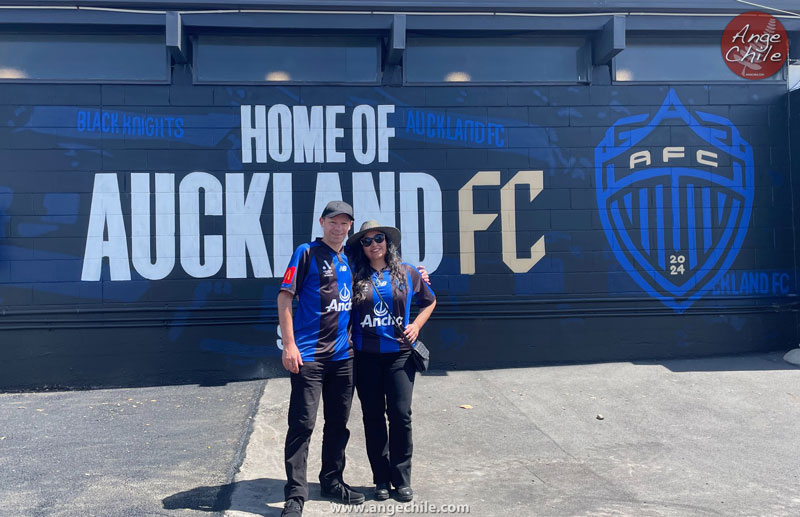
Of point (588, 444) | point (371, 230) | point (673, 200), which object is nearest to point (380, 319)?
point (371, 230)

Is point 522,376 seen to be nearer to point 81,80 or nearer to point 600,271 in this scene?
point 600,271

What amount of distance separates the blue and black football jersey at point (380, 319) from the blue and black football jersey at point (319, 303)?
9cm

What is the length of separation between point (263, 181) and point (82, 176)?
2.09 meters

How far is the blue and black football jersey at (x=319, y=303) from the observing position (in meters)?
3.98

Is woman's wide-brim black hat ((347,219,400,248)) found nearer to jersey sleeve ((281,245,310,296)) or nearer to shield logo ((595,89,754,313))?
jersey sleeve ((281,245,310,296))

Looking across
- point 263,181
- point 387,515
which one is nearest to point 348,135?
point 263,181

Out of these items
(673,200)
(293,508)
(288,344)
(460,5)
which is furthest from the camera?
(673,200)

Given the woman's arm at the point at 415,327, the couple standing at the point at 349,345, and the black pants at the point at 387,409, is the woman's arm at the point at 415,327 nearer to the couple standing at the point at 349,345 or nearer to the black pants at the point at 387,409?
the couple standing at the point at 349,345

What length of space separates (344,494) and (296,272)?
1.43 metres

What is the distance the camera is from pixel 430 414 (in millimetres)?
6094

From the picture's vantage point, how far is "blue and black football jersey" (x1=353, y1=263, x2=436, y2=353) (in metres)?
4.12

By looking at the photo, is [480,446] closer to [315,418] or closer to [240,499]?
[315,418]

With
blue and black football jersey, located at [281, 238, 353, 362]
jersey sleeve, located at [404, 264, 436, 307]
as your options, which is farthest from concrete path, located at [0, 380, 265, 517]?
jersey sleeve, located at [404, 264, 436, 307]

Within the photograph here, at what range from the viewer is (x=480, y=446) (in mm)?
5219
